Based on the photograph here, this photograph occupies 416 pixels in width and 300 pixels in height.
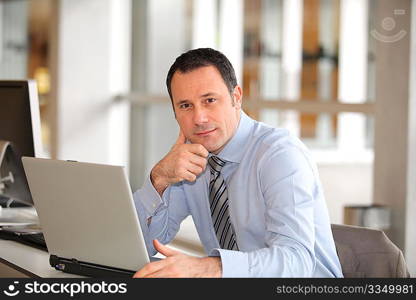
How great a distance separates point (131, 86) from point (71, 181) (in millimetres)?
4785

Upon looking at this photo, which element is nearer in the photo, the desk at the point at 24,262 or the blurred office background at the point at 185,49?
the desk at the point at 24,262

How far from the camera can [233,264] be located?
1826mm

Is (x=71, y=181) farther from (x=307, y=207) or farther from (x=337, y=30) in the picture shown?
(x=337, y=30)

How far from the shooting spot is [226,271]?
1.81m

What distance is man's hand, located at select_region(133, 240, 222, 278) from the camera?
179 cm

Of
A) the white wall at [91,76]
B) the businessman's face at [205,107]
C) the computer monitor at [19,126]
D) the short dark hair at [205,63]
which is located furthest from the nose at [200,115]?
the white wall at [91,76]

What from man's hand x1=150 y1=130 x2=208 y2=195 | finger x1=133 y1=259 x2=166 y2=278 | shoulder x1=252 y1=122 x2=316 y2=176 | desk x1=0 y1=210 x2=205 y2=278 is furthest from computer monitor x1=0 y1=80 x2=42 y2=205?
finger x1=133 y1=259 x2=166 y2=278

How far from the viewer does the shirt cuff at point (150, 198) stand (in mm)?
2346

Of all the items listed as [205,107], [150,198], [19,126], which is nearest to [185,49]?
[19,126]

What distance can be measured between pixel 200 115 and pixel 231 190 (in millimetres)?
236

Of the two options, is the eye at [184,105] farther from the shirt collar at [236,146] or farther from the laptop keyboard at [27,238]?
the laptop keyboard at [27,238]

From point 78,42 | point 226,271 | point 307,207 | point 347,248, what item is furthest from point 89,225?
point 78,42

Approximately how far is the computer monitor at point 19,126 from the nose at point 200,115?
93 centimetres

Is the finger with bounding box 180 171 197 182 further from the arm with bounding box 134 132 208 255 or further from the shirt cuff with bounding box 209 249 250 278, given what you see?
the shirt cuff with bounding box 209 249 250 278
